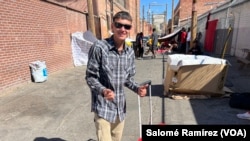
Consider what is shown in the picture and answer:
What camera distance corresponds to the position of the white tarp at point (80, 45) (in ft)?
39.2

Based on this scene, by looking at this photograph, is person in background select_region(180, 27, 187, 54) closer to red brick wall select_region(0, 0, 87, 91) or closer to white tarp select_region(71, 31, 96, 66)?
white tarp select_region(71, 31, 96, 66)

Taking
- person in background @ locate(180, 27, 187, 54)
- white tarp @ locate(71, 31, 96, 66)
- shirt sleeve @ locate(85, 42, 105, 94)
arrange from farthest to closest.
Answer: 1. person in background @ locate(180, 27, 187, 54)
2. white tarp @ locate(71, 31, 96, 66)
3. shirt sleeve @ locate(85, 42, 105, 94)

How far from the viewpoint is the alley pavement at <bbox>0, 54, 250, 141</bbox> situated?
416 centimetres

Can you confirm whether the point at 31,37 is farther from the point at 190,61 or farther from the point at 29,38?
the point at 190,61

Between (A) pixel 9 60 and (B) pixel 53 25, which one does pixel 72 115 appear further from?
(B) pixel 53 25

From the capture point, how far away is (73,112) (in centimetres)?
517

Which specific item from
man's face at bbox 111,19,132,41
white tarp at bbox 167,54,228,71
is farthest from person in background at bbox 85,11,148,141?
Answer: white tarp at bbox 167,54,228,71

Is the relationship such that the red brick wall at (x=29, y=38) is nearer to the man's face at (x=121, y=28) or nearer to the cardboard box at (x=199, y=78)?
the cardboard box at (x=199, y=78)

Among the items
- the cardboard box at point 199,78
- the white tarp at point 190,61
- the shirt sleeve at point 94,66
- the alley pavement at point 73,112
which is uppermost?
the shirt sleeve at point 94,66

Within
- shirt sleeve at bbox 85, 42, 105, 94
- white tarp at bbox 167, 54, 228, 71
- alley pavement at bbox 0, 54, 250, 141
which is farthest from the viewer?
white tarp at bbox 167, 54, 228, 71

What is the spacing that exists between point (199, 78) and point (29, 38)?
5.80 metres

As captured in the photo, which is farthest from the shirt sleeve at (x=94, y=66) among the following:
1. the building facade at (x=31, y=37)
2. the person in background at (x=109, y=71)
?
the building facade at (x=31, y=37)

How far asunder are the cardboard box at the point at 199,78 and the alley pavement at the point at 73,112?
0.28 meters

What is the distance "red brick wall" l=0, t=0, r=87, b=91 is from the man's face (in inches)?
211
